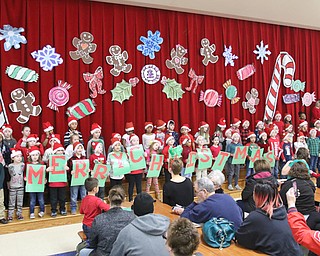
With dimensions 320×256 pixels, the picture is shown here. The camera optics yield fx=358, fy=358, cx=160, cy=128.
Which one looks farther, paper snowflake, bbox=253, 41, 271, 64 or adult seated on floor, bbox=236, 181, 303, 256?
paper snowflake, bbox=253, 41, 271, 64

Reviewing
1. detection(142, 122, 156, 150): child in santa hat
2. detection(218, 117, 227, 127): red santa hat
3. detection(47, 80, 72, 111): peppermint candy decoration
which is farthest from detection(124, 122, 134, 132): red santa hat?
detection(218, 117, 227, 127): red santa hat

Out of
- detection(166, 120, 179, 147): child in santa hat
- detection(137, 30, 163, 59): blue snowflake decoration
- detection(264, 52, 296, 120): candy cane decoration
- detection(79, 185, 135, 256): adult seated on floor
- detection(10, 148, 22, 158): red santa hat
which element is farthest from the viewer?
detection(264, 52, 296, 120): candy cane decoration

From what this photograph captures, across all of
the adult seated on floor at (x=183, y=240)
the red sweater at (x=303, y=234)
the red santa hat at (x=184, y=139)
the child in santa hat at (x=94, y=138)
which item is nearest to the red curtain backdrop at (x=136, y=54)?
the child in santa hat at (x=94, y=138)

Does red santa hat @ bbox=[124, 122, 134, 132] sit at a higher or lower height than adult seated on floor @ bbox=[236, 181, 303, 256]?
higher

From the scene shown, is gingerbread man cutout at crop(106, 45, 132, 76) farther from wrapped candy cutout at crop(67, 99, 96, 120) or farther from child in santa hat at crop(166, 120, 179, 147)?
child in santa hat at crop(166, 120, 179, 147)

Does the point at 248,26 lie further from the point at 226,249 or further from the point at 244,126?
the point at 226,249

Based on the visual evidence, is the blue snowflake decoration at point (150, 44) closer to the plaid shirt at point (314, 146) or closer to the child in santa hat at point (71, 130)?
the child in santa hat at point (71, 130)

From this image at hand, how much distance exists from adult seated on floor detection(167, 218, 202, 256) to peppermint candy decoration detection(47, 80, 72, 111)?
4880 millimetres

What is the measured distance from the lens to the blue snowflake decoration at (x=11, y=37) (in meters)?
5.93

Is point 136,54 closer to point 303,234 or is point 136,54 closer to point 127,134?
point 127,134

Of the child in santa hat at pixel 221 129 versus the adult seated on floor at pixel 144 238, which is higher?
the child in santa hat at pixel 221 129

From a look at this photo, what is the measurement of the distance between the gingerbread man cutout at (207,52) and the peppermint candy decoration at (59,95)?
3066 millimetres

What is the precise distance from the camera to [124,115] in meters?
7.04

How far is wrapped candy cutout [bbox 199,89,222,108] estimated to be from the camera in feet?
25.9
